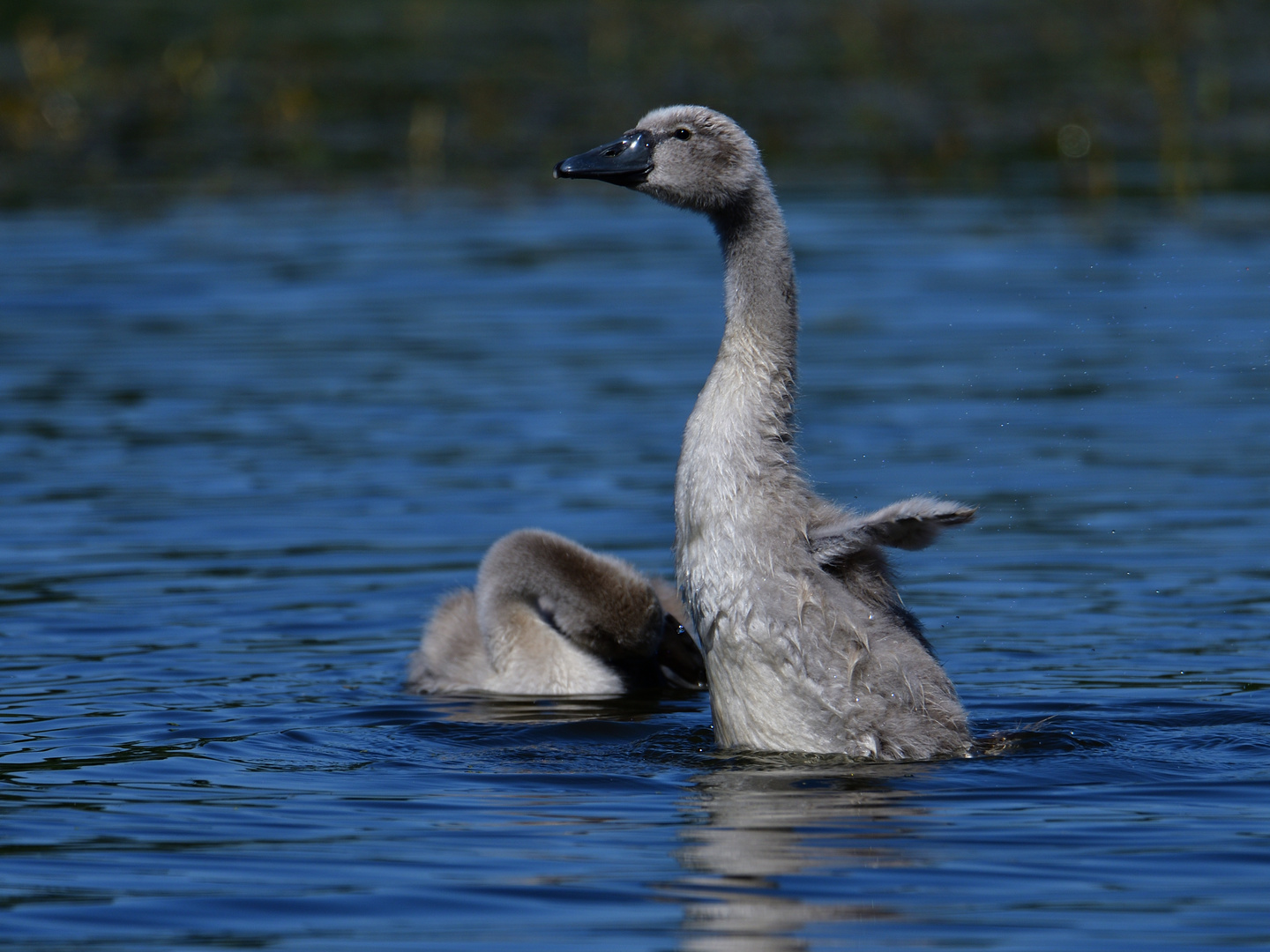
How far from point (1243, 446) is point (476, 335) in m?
6.37

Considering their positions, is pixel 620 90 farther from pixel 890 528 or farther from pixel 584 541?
pixel 890 528

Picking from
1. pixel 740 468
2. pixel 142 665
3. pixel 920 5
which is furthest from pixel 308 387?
pixel 920 5

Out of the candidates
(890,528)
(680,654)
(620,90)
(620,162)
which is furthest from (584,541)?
(620,90)

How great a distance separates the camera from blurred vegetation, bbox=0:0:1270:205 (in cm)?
2375

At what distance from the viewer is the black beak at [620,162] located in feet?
25.5

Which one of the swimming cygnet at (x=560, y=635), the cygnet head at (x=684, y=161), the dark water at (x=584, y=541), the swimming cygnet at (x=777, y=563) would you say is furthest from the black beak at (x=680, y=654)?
the cygnet head at (x=684, y=161)

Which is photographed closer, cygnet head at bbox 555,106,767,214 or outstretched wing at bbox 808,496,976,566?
outstretched wing at bbox 808,496,976,566

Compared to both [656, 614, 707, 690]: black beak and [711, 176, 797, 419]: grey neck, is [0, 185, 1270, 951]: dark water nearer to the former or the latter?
[656, 614, 707, 690]: black beak

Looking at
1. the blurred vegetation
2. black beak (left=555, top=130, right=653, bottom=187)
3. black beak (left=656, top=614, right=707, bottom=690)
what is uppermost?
the blurred vegetation

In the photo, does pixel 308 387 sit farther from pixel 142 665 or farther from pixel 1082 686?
pixel 1082 686

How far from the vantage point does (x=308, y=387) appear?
49.1ft

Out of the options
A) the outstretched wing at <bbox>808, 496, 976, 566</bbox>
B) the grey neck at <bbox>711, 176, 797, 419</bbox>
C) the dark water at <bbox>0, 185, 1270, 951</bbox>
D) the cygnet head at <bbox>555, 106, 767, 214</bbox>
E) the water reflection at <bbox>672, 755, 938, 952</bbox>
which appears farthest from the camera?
the cygnet head at <bbox>555, 106, 767, 214</bbox>

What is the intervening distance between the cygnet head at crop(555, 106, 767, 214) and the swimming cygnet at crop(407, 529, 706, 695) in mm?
2046

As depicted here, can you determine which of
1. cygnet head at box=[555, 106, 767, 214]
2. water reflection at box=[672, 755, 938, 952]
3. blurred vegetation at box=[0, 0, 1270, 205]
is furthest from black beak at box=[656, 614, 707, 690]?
blurred vegetation at box=[0, 0, 1270, 205]
